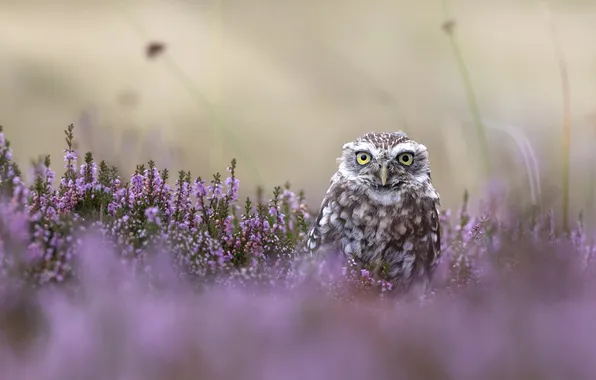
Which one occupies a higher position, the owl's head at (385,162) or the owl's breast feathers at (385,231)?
the owl's head at (385,162)

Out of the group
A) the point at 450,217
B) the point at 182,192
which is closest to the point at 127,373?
the point at 182,192

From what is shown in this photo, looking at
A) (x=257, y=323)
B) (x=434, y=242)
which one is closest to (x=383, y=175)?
(x=434, y=242)

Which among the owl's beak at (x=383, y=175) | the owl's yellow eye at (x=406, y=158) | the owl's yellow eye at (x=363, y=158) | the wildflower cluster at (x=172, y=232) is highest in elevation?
the owl's yellow eye at (x=406, y=158)

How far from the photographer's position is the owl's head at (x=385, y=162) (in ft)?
15.6

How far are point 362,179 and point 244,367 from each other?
3140mm

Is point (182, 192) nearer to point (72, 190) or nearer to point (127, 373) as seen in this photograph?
point (72, 190)

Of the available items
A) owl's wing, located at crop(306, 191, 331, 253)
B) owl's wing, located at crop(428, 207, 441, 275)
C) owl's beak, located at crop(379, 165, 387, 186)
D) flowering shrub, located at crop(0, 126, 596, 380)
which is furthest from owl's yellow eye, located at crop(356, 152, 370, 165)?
flowering shrub, located at crop(0, 126, 596, 380)

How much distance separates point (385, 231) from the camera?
4566mm

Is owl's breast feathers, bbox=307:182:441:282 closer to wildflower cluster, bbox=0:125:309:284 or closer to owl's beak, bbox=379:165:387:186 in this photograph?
owl's beak, bbox=379:165:387:186

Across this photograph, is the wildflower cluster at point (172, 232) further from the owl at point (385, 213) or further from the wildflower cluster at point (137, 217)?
the owl at point (385, 213)

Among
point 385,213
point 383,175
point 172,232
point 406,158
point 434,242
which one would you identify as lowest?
point 172,232

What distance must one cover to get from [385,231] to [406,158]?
1.82ft

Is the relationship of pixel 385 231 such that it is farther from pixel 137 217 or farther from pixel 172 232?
pixel 137 217

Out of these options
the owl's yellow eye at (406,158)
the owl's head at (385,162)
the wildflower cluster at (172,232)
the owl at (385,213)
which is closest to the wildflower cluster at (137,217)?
the wildflower cluster at (172,232)
